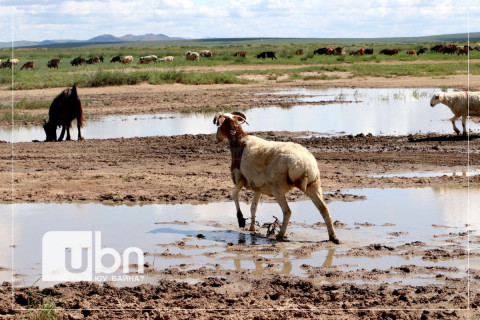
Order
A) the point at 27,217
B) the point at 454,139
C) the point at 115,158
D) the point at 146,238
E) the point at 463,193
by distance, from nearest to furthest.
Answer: the point at 146,238
the point at 27,217
the point at 463,193
the point at 115,158
the point at 454,139

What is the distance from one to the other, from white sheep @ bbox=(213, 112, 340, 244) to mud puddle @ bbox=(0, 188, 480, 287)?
19.6 inches

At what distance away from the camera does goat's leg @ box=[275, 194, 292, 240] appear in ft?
31.8

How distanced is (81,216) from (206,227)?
1.96 meters

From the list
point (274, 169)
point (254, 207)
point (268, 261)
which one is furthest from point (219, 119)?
point (268, 261)

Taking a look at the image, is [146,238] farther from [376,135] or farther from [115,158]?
[376,135]

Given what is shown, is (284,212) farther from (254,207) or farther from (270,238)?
(254,207)

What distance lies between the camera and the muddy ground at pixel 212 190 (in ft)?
23.4

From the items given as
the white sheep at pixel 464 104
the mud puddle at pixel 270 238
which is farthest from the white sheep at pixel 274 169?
the white sheep at pixel 464 104

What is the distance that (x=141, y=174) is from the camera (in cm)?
1427

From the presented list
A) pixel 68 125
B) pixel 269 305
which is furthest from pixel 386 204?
pixel 68 125

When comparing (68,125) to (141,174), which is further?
(68,125)

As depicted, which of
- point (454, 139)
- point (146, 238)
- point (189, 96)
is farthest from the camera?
point (189, 96)

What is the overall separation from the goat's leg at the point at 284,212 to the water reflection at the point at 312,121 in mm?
10251

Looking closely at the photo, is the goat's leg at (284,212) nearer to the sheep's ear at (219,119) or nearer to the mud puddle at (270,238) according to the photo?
the mud puddle at (270,238)
